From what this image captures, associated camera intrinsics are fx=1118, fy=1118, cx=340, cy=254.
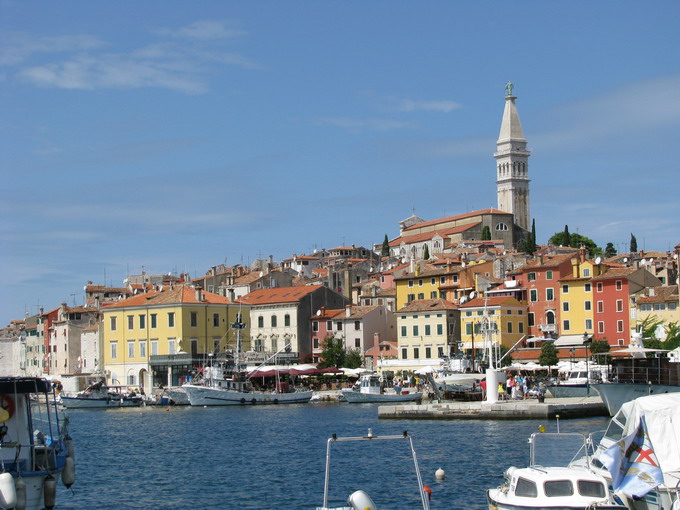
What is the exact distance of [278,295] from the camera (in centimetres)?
10006

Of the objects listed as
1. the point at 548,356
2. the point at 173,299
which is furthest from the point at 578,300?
the point at 173,299

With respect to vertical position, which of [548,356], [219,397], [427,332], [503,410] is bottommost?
[219,397]

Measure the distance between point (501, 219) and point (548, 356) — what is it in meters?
76.6

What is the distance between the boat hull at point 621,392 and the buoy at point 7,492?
90.1 feet

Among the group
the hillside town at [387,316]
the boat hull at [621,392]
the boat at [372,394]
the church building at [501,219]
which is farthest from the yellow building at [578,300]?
the church building at [501,219]

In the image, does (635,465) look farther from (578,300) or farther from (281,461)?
(578,300)

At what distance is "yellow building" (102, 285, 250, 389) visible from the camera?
87.4 meters

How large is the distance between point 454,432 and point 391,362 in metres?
41.2

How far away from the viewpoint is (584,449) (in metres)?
24.7

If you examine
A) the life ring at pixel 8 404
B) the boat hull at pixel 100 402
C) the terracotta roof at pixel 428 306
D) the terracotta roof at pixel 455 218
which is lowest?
the boat hull at pixel 100 402

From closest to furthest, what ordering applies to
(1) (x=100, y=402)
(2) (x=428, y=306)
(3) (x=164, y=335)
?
(1) (x=100, y=402) → (3) (x=164, y=335) → (2) (x=428, y=306)

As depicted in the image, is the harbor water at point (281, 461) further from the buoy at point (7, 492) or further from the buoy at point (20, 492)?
the buoy at point (7, 492)

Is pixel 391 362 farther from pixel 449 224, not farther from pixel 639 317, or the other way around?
pixel 449 224

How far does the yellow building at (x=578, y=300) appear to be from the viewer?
85.4 metres
